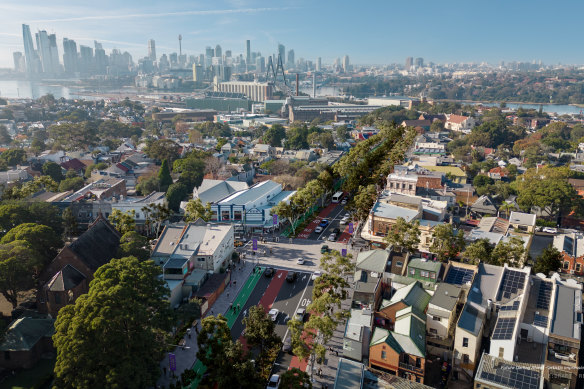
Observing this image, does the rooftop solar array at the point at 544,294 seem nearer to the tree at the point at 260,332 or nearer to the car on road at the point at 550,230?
the tree at the point at 260,332

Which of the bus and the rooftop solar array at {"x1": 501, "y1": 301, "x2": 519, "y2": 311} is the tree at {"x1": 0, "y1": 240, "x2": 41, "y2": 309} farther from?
the bus

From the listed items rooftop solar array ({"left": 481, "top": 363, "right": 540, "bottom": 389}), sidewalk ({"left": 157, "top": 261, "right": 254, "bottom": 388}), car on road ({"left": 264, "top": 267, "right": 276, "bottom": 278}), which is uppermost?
rooftop solar array ({"left": 481, "top": 363, "right": 540, "bottom": 389})

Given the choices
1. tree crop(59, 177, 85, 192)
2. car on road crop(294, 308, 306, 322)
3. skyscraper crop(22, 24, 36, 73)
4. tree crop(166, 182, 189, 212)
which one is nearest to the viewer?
car on road crop(294, 308, 306, 322)

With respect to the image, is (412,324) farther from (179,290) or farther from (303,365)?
(179,290)

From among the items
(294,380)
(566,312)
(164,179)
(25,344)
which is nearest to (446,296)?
(566,312)

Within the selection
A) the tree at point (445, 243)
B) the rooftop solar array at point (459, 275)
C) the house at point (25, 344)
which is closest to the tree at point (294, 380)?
the rooftop solar array at point (459, 275)

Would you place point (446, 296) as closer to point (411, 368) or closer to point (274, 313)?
point (411, 368)

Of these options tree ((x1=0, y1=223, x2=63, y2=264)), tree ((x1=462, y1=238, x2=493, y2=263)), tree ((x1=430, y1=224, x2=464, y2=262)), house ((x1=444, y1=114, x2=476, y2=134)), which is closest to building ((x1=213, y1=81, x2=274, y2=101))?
house ((x1=444, y1=114, x2=476, y2=134))
